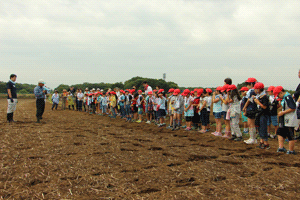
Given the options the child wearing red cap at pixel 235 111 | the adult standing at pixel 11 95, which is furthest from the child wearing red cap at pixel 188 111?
the adult standing at pixel 11 95

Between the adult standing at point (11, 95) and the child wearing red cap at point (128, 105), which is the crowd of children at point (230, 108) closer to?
the child wearing red cap at point (128, 105)

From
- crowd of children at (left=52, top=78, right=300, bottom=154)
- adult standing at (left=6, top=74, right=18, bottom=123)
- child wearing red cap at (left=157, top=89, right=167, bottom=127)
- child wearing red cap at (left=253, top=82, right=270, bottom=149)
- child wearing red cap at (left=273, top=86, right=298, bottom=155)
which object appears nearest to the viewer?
child wearing red cap at (left=273, top=86, right=298, bottom=155)

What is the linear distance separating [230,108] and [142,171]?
4.45 metres

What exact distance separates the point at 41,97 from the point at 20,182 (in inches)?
317

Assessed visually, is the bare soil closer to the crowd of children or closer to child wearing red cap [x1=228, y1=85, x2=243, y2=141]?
the crowd of children

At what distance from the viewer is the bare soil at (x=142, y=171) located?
3316 millimetres

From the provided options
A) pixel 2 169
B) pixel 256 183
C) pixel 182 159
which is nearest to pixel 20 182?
pixel 2 169

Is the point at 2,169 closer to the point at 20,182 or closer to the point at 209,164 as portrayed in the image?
the point at 20,182

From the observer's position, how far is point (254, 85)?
21.8 feet

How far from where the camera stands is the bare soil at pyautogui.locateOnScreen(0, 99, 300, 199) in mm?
3316

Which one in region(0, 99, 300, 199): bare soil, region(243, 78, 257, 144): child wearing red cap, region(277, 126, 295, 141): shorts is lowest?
region(0, 99, 300, 199): bare soil

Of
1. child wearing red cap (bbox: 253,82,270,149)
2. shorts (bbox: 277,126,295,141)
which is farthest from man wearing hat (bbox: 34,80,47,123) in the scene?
shorts (bbox: 277,126,295,141)

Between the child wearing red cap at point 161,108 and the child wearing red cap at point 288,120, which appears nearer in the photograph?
the child wearing red cap at point 288,120

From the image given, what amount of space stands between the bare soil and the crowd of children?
72 centimetres
